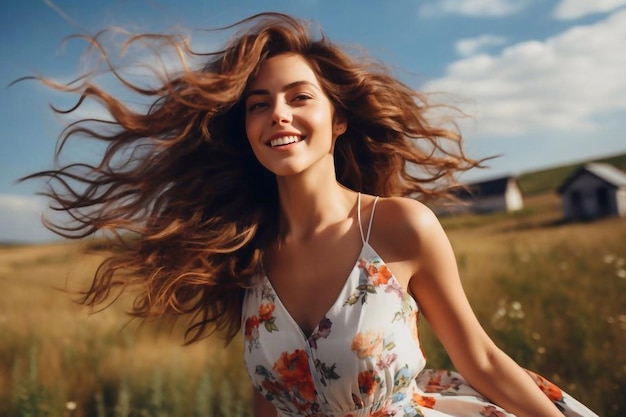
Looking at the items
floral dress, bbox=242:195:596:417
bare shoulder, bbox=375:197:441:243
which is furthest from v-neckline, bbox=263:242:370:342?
bare shoulder, bbox=375:197:441:243

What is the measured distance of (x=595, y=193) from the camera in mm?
29969

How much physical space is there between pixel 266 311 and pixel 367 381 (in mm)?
585

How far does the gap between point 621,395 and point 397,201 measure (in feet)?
8.58

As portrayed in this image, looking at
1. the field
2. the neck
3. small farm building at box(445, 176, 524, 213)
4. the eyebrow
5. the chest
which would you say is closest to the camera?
the chest

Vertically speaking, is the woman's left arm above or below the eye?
below

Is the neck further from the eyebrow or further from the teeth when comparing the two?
the eyebrow

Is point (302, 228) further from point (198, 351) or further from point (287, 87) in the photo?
point (198, 351)

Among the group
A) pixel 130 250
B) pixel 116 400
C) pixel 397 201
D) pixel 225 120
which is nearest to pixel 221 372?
pixel 116 400

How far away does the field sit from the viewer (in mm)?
4191

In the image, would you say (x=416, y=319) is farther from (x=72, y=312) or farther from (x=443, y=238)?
(x=72, y=312)

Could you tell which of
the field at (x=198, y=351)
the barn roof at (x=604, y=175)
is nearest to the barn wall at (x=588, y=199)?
the barn roof at (x=604, y=175)

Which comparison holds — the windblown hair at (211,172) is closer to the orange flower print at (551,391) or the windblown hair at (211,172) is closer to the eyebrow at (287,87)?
the eyebrow at (287,87)

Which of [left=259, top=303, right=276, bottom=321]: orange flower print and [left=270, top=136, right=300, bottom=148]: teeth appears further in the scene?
[left=259, top=303, right=276, bottom=321]: orange flower print

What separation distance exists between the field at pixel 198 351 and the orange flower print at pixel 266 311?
3.22ft
